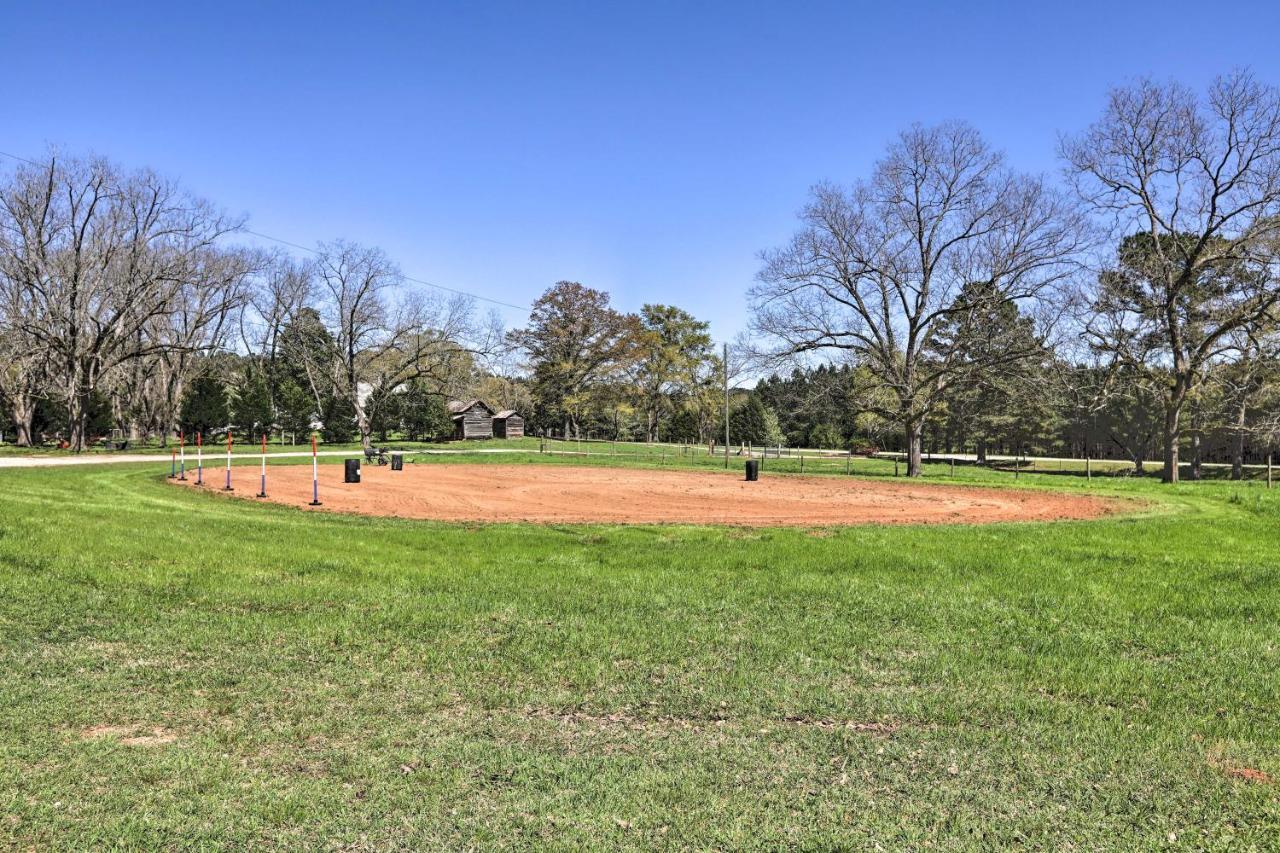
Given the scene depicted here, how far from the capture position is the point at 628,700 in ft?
18.2

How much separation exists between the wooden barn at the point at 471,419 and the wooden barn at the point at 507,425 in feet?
4.97

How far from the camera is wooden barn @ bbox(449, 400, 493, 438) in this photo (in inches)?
2827

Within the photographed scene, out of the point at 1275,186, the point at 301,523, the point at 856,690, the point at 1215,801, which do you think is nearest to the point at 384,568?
the point at 301,523

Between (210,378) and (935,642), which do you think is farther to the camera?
(210,378)

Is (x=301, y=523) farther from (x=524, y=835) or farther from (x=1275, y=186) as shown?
(x=1275, y=186)

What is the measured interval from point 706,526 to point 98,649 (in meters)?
10.7

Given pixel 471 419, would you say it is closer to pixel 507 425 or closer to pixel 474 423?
pixel 474 423

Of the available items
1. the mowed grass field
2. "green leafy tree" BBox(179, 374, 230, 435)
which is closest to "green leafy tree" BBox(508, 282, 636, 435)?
"green leafy tree" BBox(179, 374, 230, 435)

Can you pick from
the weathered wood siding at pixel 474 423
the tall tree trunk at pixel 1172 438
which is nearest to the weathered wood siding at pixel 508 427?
the weathered wood siding at pixel 474 423

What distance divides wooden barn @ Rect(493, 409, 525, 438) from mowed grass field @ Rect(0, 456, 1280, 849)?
65914 mm

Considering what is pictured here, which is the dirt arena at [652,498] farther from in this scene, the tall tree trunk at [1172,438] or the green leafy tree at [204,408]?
the green leafy tree at [204,408]

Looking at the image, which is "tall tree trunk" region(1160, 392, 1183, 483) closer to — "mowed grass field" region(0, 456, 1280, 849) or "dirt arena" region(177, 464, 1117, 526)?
"dirt arena" region(177, 464, 1117, 526)

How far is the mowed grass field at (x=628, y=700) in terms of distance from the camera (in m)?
3.83

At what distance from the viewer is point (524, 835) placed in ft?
12.0
